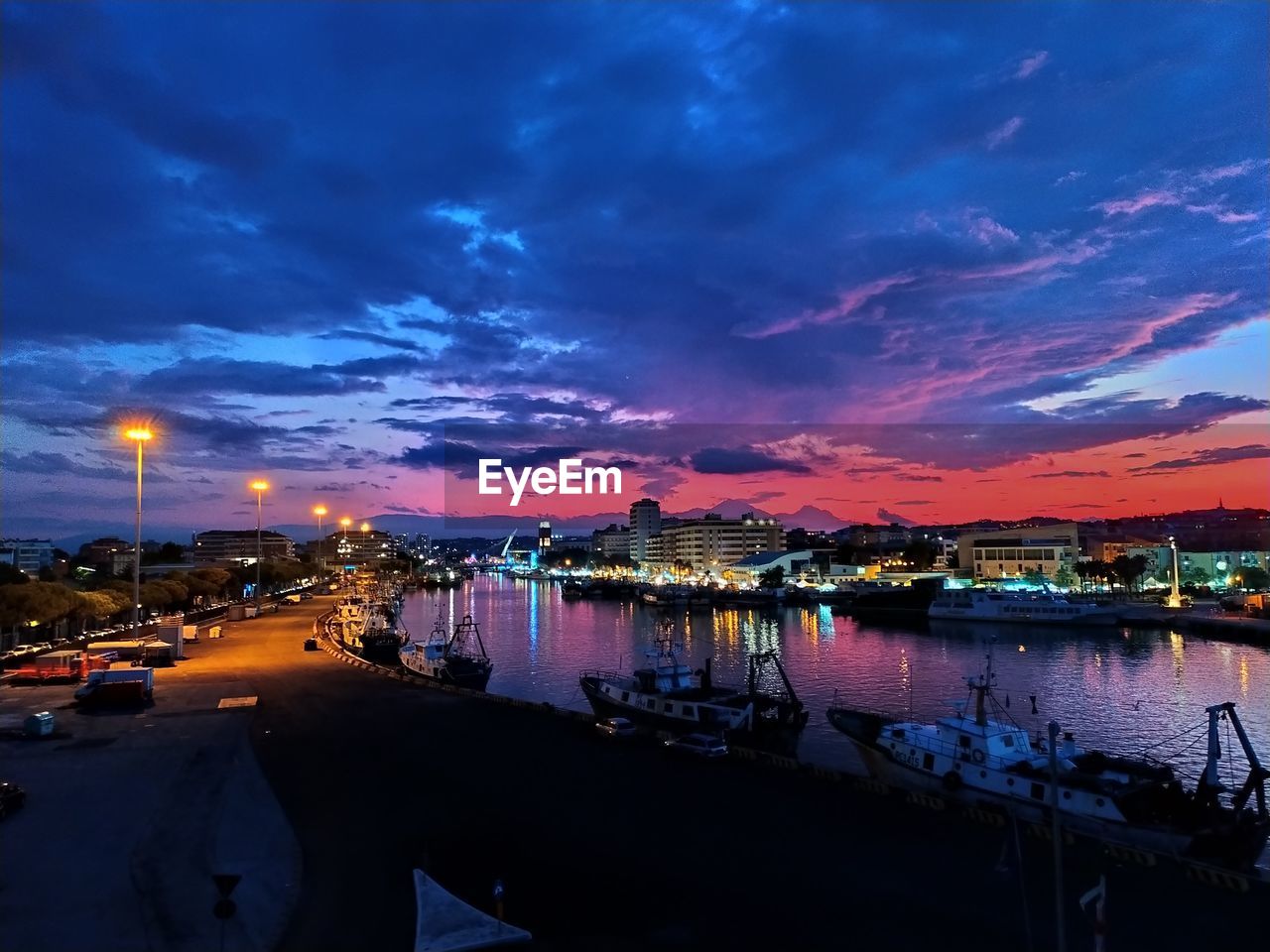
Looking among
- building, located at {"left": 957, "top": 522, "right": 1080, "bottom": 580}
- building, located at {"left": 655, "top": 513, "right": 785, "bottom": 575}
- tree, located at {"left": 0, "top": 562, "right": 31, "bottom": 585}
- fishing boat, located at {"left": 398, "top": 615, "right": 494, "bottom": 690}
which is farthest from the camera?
building, located at {"left": 655, "top": 513, "right": 785, "bottom": 575}

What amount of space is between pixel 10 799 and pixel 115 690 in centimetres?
1191

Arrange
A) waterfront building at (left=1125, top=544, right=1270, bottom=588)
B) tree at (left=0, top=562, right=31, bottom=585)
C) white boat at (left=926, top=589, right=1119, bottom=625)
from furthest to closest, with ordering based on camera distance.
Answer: waterfront building at (left=1125, top=544, right=1270, bottom=588)
white boat at (left=926, top=589, right=1119, bottom=625)
tree at (left=0, top=562, right=31, bottom=585)

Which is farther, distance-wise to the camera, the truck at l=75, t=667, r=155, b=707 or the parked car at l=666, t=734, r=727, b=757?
the truck at l=75, t=667, r=155, b=707

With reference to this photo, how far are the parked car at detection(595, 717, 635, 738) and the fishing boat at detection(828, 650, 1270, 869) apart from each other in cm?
693

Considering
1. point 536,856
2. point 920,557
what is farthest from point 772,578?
point 536,856

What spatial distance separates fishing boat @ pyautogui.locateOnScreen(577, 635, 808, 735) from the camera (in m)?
26.4

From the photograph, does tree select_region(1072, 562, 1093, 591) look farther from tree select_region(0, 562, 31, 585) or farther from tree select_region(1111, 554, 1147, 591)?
tree select_region(0, 562, 31, 585)

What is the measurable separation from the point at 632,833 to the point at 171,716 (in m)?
17.8

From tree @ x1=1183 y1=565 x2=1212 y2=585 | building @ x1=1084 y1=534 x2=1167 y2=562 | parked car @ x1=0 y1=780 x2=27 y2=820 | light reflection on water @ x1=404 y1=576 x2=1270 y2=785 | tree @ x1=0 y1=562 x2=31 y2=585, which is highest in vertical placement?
tree @ x1=0 y1=562 x2=31 y2=585

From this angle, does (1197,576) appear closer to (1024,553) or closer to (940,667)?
(1024,553)

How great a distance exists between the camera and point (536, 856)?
13000mm

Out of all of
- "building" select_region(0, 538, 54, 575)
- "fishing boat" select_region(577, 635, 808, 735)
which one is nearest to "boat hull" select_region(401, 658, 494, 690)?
"fishing boat" select_region(577, 635, 808, 735)

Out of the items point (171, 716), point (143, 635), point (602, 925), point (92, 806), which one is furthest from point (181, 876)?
point (143, 635)

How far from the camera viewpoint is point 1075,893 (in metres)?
11.7
